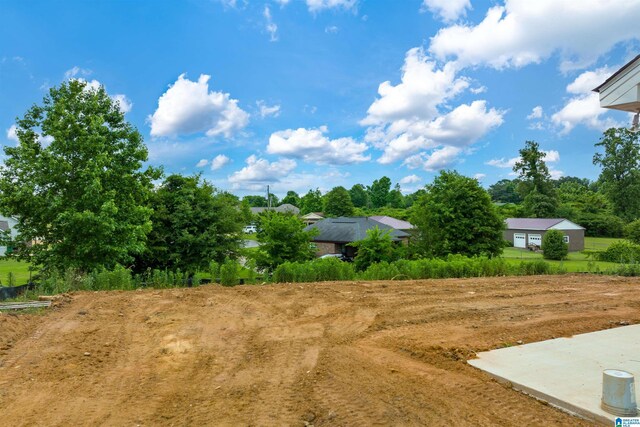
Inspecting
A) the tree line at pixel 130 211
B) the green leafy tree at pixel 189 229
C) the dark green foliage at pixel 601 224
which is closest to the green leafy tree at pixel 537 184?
the dark green foliage at pixel 601 224

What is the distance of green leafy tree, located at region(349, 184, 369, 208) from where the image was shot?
8719cm

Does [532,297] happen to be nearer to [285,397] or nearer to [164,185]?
[285,397]

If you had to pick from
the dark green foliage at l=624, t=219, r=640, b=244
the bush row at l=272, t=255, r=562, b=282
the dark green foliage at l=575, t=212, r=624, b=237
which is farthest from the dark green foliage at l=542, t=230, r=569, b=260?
the dark green foliage at l=575, t=212, r=624, b=237

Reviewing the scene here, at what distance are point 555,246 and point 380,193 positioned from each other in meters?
58.9

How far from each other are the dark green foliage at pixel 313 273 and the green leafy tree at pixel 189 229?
6.05m

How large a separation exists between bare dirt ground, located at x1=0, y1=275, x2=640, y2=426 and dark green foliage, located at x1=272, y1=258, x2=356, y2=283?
2.62 m

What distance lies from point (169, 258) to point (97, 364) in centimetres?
1219

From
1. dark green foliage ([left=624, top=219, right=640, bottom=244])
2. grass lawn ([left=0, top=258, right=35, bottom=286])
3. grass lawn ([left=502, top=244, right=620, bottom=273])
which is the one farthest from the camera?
dark green foliage ([left=624, top=219, right=640, bottom=244])

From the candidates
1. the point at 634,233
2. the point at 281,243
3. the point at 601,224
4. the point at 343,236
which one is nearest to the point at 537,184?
the point at 601,224

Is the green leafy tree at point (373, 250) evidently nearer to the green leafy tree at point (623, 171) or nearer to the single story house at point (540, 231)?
the single story house at point (540, 231)

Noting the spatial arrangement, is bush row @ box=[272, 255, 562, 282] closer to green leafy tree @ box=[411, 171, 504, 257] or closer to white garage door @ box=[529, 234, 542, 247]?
green leafy tree @ box=[411, 171, 504, 257]

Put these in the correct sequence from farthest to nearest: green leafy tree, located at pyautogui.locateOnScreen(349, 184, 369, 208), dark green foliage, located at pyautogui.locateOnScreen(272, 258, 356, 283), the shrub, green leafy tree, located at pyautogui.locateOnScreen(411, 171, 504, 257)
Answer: green leafy tree, located at pyautogui.locateOnScreen(349, 184, 369, 208) → green leafy tree, located at pyautogui.locateOnScreen(411, 171, 504, 257) → dark green foliage, located at pyautogui.locateOnScreen(272, 258, 356, 283) → the shrub

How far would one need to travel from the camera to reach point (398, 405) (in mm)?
3406

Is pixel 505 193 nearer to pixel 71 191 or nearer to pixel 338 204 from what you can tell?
pixel 338 204
